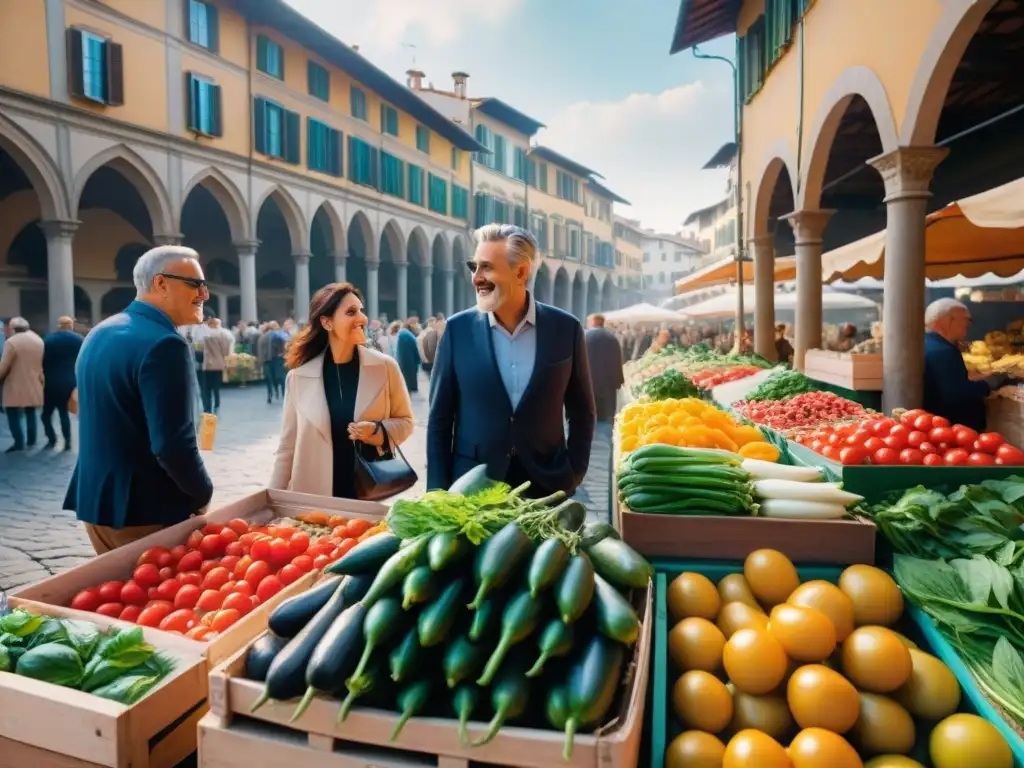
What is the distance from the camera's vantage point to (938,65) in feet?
17.7

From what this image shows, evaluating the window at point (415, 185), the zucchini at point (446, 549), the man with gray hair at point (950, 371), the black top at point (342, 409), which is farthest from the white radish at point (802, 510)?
the window at point (415, 185)

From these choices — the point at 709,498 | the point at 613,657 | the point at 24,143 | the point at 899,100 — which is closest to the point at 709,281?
the point at 899,100

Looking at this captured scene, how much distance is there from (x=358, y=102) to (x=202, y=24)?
22.4 ft

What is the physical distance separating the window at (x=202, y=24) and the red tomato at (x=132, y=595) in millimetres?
18128

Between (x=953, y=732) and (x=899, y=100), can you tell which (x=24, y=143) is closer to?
(x=899, y=100)

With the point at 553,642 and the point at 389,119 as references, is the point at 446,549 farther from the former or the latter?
the point at 389,119

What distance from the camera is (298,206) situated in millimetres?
21297

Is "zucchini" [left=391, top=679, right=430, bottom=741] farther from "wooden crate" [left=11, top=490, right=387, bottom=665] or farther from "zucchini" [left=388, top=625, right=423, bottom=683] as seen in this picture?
"wooden crate" [left=11, top=490, right=387, bottom=665]

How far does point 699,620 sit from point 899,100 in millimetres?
5764

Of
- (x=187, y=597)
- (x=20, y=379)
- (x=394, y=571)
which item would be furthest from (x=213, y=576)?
(x=20, y=379)

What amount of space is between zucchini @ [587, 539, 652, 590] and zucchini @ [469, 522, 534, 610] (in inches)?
8.0

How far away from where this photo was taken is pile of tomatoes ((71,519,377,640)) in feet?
7.04

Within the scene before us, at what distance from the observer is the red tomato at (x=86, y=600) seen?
2201mm

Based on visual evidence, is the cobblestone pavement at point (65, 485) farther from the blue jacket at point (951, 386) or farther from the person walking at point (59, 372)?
the blue jacket at point (951, 386)
